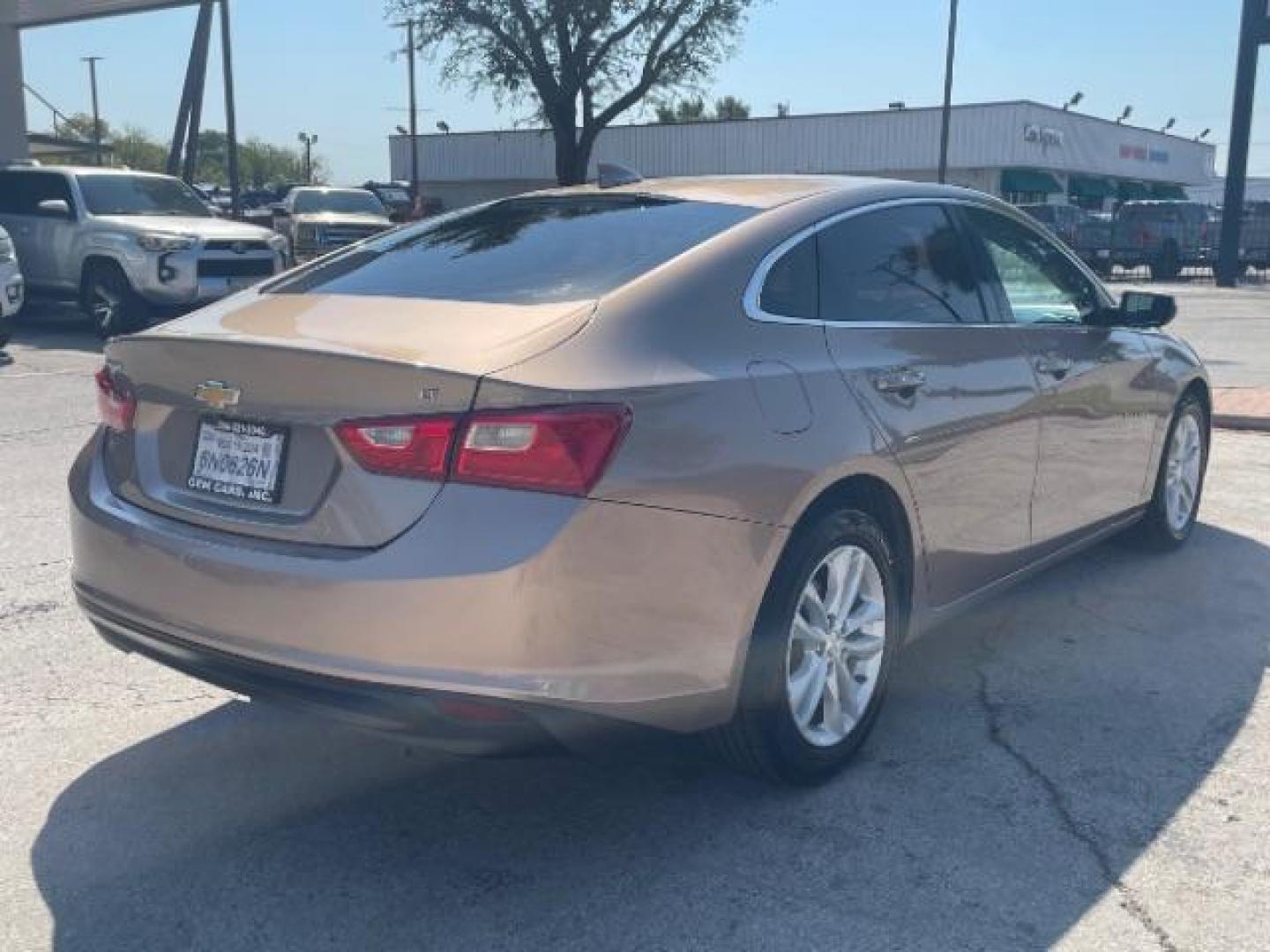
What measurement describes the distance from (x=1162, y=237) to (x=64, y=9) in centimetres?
2479

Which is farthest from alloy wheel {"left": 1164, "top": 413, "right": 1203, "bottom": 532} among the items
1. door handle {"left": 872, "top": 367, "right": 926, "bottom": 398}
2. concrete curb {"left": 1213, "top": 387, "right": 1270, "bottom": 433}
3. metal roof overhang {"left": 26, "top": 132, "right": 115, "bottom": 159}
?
metal roof overhang {"left": 26, "top": 132, "right": 115, "bottom": 159}

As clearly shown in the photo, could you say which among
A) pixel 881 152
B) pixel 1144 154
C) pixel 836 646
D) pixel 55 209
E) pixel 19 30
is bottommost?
pixel 836 646

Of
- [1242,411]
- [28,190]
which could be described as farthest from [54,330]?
[1242,411]

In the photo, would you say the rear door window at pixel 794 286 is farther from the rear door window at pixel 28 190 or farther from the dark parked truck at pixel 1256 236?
the dark parked truck at pixel 1256 236

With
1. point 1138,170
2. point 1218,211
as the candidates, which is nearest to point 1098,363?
point 1218,211

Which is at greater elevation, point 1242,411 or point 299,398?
point 299,398

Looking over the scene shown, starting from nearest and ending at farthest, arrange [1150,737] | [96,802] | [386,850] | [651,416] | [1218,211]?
[651,416]
[386,850]
[96,802]
[1150,737]
[1218,211]

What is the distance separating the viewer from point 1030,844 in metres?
3.33

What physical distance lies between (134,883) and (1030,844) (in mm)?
2181

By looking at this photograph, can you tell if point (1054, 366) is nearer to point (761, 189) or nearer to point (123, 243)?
point (761, 189)

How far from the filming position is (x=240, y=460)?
124 inches

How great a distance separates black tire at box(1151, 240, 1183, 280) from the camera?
32.1 m

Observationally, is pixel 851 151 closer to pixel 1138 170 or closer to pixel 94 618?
pixel 1138 170

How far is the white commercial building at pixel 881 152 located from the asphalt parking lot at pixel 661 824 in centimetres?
3926
